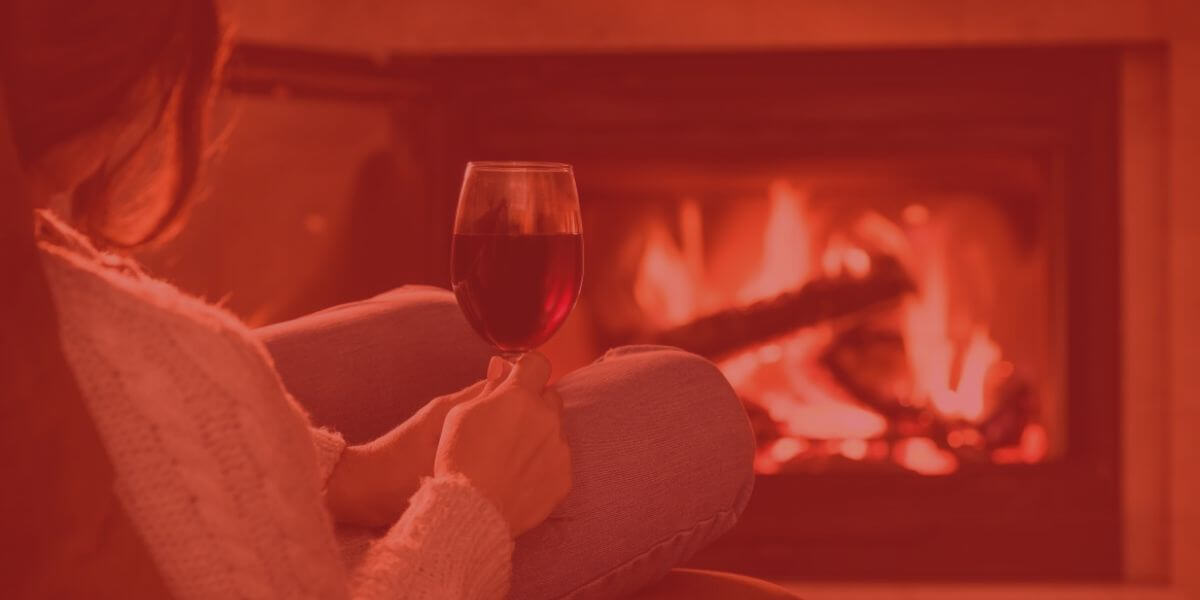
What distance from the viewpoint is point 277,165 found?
7.57 feet

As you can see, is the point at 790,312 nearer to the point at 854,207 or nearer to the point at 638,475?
the point at 854,207

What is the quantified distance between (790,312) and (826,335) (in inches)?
3.5

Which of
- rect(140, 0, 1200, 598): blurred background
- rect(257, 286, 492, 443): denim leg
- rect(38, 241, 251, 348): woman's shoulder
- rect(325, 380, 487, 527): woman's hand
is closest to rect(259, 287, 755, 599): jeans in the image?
rect(325, 380, 487, 527): woman's hand

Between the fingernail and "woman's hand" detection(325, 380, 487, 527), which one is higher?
the fingernail

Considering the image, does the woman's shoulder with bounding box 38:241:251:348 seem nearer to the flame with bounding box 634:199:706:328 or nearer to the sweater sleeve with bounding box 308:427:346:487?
the sweater sleeve with bounding box 308:427:346:487

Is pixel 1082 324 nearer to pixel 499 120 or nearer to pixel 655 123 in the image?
pixel 655 123

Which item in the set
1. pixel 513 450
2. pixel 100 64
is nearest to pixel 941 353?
pixel 513 450

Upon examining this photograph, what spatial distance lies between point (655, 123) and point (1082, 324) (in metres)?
0.81

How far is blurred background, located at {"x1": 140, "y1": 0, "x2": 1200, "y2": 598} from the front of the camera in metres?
2.36

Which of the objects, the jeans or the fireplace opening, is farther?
the fireplace opening

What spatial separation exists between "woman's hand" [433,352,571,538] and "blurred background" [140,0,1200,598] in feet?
4.74

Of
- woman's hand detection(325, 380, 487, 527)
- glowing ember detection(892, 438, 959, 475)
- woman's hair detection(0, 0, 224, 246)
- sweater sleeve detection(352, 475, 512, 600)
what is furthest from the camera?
glowing ember detection(892, 438, 959, 475)

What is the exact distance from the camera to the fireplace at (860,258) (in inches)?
95.4

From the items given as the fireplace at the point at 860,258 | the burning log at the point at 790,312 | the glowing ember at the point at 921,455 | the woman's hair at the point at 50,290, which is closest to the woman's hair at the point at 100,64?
the woman's hair at the point at 50,290
